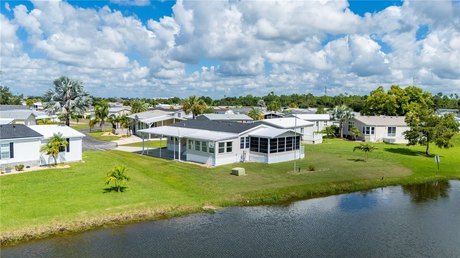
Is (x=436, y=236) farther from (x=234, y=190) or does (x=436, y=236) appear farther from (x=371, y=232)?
(x=234, y=190)

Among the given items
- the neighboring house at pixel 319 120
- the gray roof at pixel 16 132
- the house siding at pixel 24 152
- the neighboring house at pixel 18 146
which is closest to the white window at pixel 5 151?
the neighboring house at pixel 18 146

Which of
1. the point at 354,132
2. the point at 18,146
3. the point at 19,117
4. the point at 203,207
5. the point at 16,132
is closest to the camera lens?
the point at 203,207

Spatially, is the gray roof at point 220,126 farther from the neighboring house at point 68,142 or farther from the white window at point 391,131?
the white window at point 391,131

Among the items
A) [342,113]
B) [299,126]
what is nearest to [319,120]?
[342,113]

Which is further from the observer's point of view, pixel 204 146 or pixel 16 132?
pixel 204 146

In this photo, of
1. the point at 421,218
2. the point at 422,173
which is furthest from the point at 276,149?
the point at 421,218

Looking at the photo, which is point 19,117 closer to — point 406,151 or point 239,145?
point 239,145

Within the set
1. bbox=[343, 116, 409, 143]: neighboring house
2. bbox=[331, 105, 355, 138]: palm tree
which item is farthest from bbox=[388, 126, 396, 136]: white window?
bbox=[331, 105, 355, 138]: palm tree
